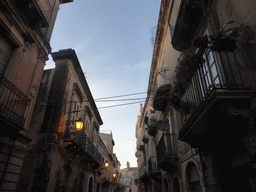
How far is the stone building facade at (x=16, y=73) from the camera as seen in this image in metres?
6.07

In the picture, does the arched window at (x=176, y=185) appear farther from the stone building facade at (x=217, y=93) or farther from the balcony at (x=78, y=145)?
the balcony at (x=78, y=145)

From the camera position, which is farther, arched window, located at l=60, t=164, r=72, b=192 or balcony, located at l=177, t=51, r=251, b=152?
arched window, located at l=60, t=164, r=72, b=192

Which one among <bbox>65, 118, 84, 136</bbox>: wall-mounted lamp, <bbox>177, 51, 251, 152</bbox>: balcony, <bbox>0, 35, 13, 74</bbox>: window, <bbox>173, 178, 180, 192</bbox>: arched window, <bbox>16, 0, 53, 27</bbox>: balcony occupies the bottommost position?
<bbox>173, 178, 180, 192</bbox>: arched window

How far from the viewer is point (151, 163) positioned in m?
16.6

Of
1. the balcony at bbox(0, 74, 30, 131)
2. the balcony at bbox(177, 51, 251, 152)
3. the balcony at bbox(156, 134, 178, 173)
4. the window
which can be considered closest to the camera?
the balcony at bbox(177, 51, 251, 152)

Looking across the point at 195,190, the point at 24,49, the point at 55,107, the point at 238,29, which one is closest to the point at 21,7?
the point at 24,49

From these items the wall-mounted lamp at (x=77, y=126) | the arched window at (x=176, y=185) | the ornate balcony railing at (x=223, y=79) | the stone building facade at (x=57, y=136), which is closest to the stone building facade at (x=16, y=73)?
the stone building facade at (x=57, y=136)

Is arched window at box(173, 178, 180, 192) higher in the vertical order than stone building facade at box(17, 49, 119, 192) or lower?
lower

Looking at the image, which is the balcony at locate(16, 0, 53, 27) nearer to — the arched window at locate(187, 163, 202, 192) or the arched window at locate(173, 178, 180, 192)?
the arched window at locate(187, 163, 202, 192)

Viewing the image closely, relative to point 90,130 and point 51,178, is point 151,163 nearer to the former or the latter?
point 90,130

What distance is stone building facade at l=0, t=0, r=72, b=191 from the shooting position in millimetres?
6074

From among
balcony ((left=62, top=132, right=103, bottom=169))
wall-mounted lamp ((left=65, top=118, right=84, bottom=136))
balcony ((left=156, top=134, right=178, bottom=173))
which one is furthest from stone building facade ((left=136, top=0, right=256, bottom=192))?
balcony ((left=62, top=132, right=103, bottom=169))

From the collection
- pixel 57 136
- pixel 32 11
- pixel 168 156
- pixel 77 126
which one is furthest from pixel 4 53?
pixel 168 156

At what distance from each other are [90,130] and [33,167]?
30.8 feet
